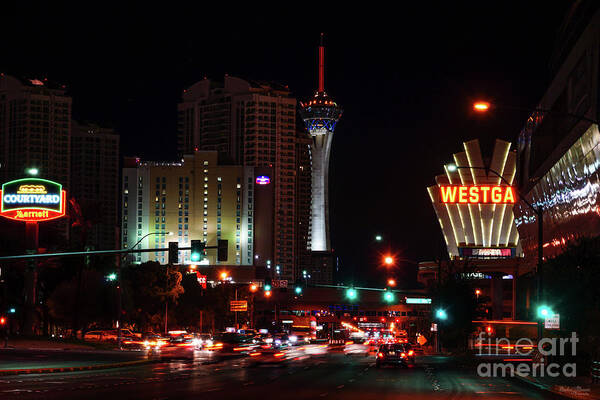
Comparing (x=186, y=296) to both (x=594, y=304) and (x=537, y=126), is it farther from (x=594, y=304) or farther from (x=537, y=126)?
(x=594, y=304)

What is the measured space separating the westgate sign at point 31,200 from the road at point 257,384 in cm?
3199

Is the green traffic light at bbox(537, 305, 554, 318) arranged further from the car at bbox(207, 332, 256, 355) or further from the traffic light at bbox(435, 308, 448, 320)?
the car at bbox(207, 332, 256, 355)

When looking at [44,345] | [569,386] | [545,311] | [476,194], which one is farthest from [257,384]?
[476,194]

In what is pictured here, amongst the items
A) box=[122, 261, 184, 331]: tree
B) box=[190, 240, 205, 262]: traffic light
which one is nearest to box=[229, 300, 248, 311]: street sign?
box=[122, 261, 184, 331]: tree

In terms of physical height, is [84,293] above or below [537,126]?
below

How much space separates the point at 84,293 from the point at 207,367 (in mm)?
44988

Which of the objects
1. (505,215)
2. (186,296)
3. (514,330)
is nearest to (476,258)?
(505,215)

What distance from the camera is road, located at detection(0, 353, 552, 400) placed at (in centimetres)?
2945

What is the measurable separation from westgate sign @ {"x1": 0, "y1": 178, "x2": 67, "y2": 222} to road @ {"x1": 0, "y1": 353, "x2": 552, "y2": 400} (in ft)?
105

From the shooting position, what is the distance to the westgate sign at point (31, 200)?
247 ft

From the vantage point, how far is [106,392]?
2980 cm

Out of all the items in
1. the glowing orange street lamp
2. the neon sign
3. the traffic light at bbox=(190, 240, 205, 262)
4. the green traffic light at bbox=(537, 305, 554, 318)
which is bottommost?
the green traffic light at bbox=(537, 305, 554, 318)

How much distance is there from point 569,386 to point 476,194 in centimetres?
10694

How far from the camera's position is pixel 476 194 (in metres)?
139
